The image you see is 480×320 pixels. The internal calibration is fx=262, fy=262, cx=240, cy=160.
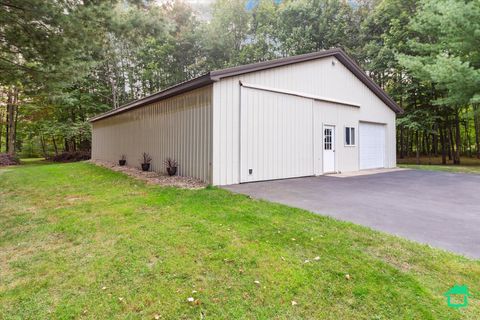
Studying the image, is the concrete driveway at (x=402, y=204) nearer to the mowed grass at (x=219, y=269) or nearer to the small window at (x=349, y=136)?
the mowed grass at (x=219, y=269)

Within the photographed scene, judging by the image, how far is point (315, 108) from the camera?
950 cm

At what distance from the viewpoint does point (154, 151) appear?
10.1 m

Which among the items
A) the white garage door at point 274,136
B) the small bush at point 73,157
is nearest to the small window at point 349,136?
the white garage door at point 274,136

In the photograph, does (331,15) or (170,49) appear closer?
(331,15)

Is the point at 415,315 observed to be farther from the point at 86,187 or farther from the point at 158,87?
the point at 158,87

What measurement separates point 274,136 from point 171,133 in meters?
3.50

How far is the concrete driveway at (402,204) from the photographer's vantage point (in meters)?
3.46

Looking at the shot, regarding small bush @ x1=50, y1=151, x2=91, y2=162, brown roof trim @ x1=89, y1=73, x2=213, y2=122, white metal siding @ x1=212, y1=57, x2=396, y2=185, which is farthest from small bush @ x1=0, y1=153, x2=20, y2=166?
white metal siding @ x1=212, y1=57, x2=396, y2=185

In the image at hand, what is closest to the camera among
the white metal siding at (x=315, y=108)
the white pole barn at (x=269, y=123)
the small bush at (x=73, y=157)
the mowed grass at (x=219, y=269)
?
the mowed grass at (x=219, y=269)

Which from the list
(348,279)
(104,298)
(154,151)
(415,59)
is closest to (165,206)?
(104,298)

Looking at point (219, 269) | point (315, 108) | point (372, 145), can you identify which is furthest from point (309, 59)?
point (219, 269)

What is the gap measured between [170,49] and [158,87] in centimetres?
369

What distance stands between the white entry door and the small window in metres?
0.87

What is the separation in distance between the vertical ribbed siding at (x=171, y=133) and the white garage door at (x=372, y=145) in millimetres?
7373
